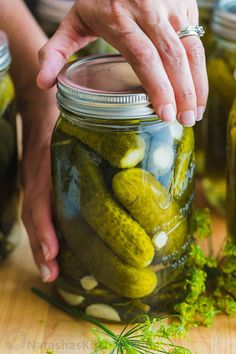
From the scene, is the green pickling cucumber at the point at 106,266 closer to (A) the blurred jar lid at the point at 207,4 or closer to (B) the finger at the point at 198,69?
(B) the finger at the point at 198,69

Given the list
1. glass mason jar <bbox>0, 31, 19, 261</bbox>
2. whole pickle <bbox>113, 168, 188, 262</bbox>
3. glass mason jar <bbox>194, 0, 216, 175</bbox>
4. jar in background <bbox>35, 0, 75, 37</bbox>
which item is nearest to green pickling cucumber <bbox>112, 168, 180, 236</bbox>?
whole pickle <bbox>113, 168, 188, 262</bbox>

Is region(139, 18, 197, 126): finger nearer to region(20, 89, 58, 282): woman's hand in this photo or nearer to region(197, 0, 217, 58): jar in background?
region(20, 89, 58, 282): woman's hand

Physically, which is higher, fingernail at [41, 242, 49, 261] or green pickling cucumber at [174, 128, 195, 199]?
green pickling cucumber at [174, 128, 195, 199]

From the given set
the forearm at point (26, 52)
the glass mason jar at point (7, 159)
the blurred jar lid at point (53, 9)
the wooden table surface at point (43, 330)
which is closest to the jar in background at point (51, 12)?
the blurred jar lid at point (53, 9)

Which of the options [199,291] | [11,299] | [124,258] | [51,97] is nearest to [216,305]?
[199,291]

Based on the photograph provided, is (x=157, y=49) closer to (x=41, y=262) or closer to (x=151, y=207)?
(x=151, y=207)

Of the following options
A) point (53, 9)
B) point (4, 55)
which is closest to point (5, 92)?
point (4, 55)
